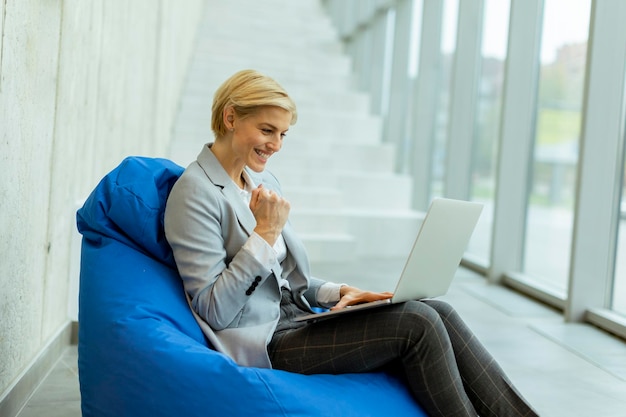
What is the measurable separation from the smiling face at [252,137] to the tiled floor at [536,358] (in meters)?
1.04

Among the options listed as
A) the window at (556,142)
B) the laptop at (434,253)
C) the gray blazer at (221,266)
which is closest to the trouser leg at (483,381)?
the laptop at (434,253)

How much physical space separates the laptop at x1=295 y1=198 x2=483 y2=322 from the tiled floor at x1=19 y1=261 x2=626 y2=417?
1064 millimetres

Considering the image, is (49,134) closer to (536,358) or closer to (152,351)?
(152,351)

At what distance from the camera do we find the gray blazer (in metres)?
1.91

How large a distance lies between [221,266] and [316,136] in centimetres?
598

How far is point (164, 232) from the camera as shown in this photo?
2057 millimetres

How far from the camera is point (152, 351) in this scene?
1.78 metres

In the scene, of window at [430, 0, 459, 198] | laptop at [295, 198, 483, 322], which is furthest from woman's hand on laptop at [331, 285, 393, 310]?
window at [430, 0, 459, 198]

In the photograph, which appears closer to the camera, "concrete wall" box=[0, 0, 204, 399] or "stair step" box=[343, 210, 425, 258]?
"concrete wall" box=[0, 0, 204, 399]

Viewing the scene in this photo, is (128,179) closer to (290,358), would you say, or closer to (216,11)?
(290,358)

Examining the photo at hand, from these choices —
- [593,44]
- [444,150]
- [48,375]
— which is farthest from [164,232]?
[444,150]

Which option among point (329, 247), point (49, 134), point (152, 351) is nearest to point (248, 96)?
point (152, 351)

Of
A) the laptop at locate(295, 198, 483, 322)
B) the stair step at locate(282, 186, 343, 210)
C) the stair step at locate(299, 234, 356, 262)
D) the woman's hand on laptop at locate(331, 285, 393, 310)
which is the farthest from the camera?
the stair step at locate(282, 186, 343, 210)

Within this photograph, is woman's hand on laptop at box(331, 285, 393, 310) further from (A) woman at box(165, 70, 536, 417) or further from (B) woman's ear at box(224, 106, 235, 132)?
(B) woman's ear at box(224, 106, 235, 132)
